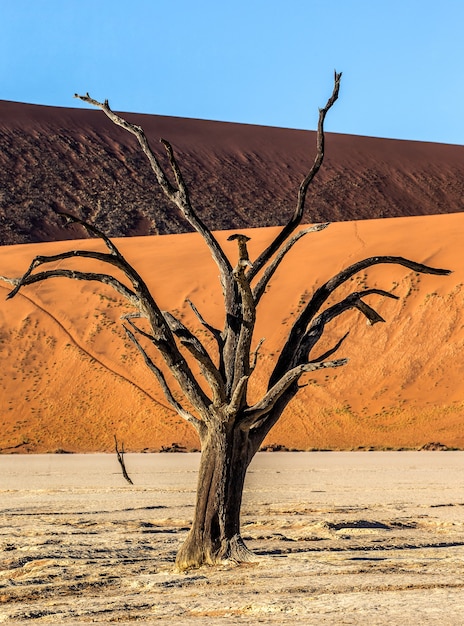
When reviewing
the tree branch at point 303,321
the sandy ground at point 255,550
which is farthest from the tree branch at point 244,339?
the sandy ground at point 255,550

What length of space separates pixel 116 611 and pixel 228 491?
2371 mm

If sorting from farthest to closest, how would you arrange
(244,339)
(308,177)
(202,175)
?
1. (202,175)
2. (308,177)
3. (244,339)

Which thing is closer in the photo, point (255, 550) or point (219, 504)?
point (219, 504)

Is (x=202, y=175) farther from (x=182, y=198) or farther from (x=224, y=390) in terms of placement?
(x=224, y=390)

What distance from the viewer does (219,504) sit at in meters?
10.2

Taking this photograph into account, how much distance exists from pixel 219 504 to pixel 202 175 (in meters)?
80.6

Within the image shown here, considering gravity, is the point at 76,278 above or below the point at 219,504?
above

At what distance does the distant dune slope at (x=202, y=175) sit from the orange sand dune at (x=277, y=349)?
23.7 metres

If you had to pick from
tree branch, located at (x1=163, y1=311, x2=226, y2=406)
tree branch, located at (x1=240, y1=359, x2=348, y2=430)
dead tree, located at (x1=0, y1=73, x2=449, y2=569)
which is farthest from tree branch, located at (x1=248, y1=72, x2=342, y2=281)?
tree branch, located at (x1=240, y1=359, x2=348, y2=430)

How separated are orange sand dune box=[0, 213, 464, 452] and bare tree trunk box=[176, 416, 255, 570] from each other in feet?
84.8

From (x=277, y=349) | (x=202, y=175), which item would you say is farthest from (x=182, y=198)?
(x=202, y=175)

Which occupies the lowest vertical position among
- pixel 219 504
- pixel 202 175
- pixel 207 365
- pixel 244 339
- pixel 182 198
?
pixel 219 504

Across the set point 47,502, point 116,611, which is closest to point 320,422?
point 47,502

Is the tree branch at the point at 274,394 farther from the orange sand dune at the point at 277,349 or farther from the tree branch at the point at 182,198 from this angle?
the orange sand dune at the point at 277,349
